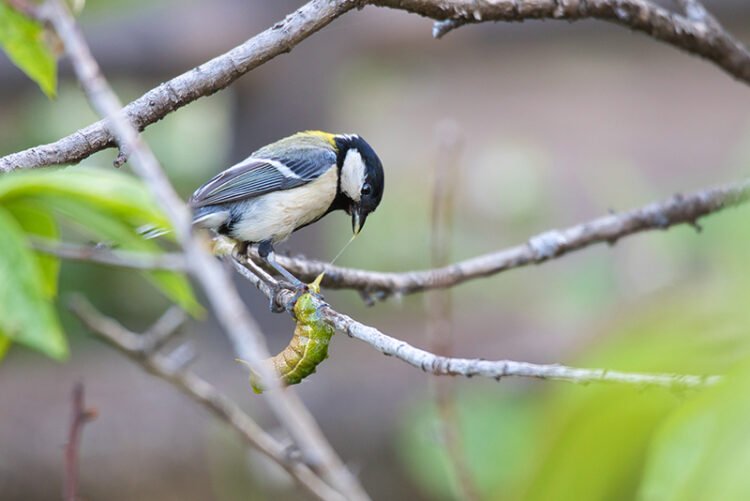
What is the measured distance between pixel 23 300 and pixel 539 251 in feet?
3.81

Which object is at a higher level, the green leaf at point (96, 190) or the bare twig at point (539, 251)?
the green leaf at point (96, 190)

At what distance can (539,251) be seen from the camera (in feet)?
5.07

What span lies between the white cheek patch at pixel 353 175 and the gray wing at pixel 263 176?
0.03 metres

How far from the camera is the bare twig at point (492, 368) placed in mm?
475

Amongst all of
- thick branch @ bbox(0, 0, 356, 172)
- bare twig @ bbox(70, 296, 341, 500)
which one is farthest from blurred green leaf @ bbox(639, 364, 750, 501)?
thick branch @ bbox(0, 0, 356, 172)

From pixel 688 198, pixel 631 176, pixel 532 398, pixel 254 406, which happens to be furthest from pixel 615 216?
pixel 631 176

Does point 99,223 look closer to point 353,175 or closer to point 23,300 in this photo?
point 23,300

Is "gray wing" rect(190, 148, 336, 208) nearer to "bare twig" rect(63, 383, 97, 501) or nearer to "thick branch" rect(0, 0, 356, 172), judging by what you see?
"thick branch" rect(0, 0, 356, 172)

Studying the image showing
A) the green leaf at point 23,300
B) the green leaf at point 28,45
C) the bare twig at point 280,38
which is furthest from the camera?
the bare twig at point 280,38

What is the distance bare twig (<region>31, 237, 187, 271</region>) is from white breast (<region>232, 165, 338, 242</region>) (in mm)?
1195

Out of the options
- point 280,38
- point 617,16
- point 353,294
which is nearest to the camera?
point 280,38

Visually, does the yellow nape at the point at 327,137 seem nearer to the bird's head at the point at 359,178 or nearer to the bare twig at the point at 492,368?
the bird's head at the point at 359,178

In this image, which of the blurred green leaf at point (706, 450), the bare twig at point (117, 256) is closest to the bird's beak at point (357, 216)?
the bare twig at point (117, 256)

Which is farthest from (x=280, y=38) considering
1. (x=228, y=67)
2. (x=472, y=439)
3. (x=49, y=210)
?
(x=472, y=439)
